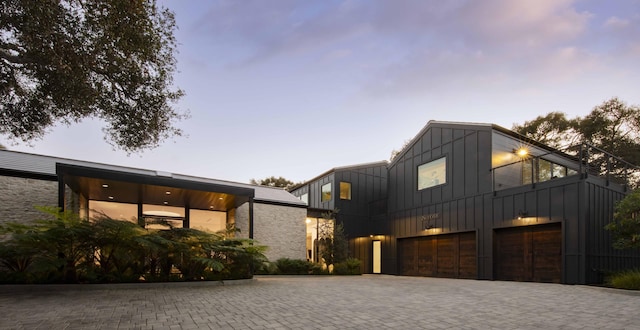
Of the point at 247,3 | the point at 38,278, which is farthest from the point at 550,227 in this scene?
the point at 38,278

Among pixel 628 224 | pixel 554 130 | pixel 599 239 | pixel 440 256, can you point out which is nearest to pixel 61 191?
pixel 440 256

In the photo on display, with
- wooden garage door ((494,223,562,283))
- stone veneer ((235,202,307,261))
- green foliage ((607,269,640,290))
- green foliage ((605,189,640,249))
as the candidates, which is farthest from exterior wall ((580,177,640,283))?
stone veneer ((235,202,307,261))

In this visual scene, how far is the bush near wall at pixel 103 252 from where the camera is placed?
9062 mm

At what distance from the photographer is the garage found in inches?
656

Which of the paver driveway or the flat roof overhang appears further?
the flat roof overhang

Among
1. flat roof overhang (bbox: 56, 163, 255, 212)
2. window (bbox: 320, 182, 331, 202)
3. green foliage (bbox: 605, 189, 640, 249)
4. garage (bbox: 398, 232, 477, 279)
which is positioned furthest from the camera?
window (bbox: 320, 182, 331, 202)

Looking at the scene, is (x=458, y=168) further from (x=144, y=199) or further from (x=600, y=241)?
(x=144, y=199)

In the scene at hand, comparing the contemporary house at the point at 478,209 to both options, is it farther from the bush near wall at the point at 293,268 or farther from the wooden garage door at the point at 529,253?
the bush near wall at the point at 293,268

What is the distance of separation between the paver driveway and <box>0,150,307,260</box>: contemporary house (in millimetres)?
3804

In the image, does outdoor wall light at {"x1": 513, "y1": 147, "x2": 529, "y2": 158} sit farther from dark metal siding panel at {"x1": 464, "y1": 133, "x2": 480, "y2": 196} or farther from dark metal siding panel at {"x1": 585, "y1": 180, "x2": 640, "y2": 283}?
dark metal siding panel at {"x1": 585, "y1": 180, "x2": 640, "y2": 283}

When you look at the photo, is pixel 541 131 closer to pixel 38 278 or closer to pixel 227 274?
pixel 227 274

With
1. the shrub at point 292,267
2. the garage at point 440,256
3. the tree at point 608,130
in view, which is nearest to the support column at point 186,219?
the shrub at point 292,267

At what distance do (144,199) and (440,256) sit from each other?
1432 cm

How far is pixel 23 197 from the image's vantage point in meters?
12.4
